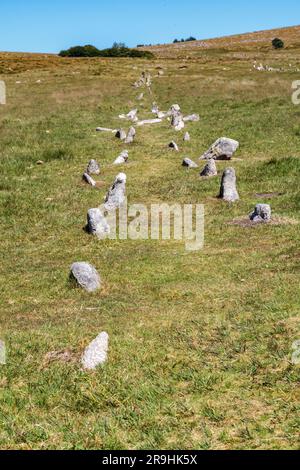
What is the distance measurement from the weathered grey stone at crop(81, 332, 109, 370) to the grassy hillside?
0.73 ft

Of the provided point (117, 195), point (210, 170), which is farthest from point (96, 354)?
point (210, 170)

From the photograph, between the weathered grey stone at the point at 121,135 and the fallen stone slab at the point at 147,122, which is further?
the fallen stone slab at the point at 147,122

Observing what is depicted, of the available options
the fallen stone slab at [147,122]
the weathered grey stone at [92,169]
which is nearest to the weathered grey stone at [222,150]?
the weathered grey stone at [92,169]

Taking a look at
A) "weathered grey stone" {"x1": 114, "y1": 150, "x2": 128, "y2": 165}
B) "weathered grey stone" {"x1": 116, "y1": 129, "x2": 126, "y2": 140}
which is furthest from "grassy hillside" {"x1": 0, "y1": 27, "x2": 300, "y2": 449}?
"weathered grey stone" {"x1": 116, "y1": 129, "x2": 126, "y2": 140}

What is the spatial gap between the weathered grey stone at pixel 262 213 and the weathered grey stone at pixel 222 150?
11584 mm

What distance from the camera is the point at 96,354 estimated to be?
10719mm

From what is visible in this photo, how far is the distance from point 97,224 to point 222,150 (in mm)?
13562

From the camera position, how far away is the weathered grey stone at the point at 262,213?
19.6m

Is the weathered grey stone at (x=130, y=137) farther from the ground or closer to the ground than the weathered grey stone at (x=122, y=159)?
farther from the ground

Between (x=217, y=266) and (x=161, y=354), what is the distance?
569cm

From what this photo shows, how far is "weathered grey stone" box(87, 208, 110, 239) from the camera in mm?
19734

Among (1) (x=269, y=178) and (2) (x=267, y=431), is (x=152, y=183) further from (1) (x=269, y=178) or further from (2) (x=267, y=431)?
(2) (x=267, y=431)

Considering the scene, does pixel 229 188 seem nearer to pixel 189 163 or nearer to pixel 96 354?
pixel 189 163

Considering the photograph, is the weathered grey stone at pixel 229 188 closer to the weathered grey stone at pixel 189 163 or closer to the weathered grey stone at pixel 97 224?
the weathered grey stone at pixel 97 224
